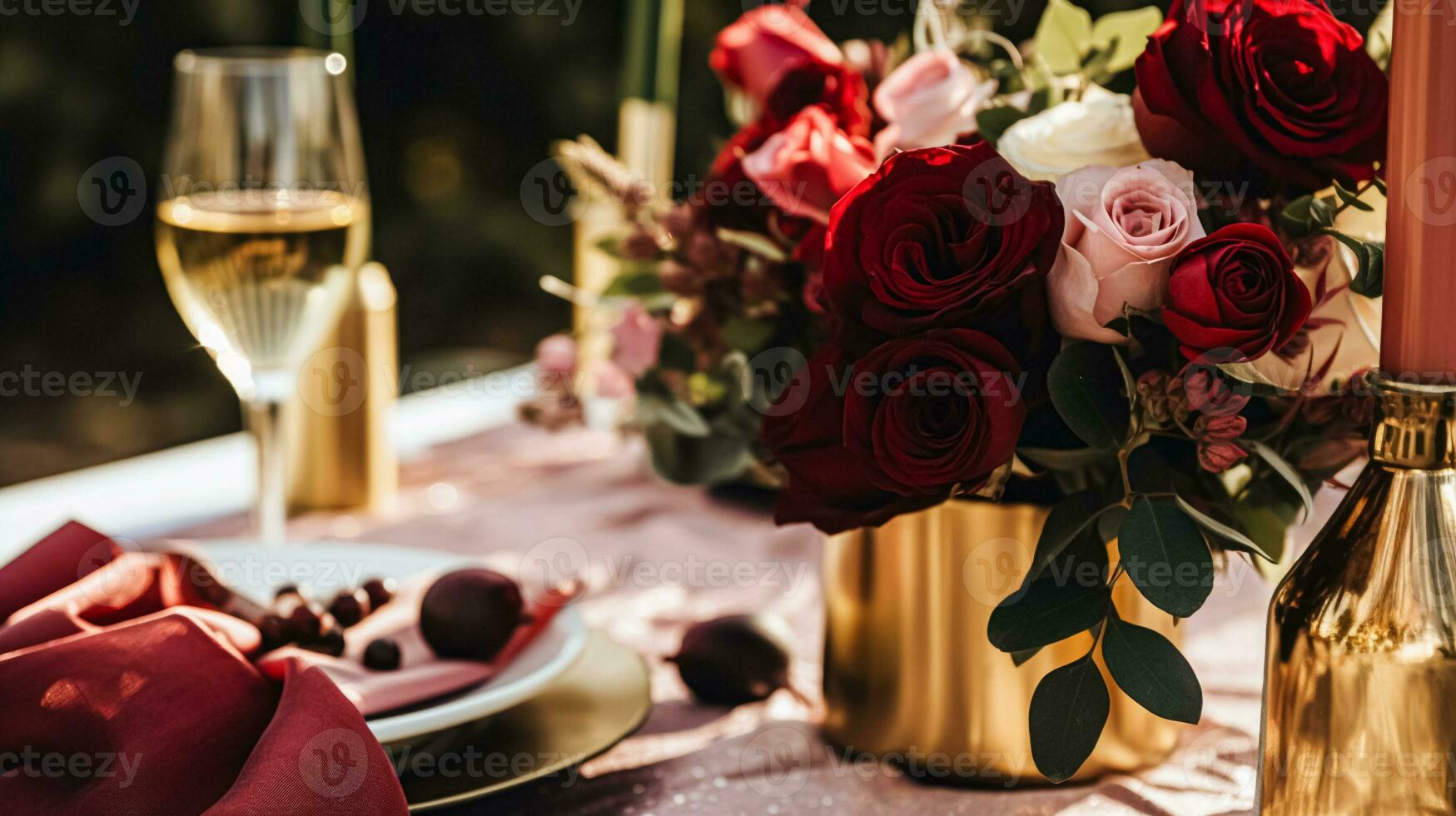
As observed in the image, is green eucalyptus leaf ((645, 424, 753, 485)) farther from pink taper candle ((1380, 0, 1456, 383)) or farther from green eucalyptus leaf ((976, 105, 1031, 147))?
pink taper candle ((1380, 0, 1456, 383))

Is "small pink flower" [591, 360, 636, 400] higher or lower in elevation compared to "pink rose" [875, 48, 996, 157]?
lower

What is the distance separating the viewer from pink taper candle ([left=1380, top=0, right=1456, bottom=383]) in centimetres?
37

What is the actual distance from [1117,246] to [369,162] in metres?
2.15

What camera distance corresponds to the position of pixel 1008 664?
1.80 ft

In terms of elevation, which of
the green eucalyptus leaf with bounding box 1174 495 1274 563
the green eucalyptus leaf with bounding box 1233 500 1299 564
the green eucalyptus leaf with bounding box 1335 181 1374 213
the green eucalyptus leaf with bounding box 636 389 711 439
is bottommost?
the green eucalyptus leaf with bounding box 1233 500 1299 564

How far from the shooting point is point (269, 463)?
0.81 m

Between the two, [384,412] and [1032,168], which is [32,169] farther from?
[1032,168]

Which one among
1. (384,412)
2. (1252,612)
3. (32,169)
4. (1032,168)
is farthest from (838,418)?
(32,169)

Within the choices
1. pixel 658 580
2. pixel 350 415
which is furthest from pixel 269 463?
pixel 658 580

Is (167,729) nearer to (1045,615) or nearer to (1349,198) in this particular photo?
(1045,615)

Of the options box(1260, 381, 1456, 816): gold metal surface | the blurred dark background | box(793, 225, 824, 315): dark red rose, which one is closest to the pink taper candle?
box(1260, 381, 1456, 816): gold metal surface

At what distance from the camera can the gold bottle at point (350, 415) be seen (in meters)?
0.90

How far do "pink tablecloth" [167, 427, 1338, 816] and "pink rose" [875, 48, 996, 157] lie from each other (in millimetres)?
231

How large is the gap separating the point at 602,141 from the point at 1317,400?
6.77 feet
